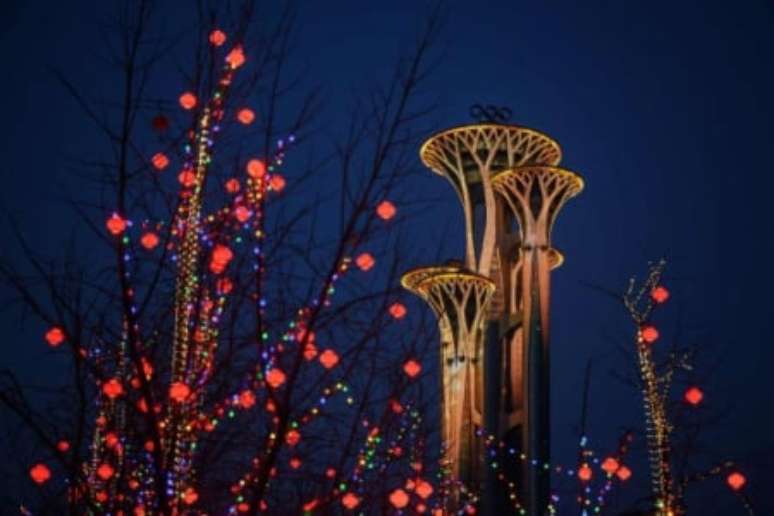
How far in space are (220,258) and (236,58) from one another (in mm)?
923

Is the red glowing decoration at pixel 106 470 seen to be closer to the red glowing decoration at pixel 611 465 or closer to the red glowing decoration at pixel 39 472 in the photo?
the red glowing decoration at pixel 39 472

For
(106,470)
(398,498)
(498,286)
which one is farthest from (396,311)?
(498,286)

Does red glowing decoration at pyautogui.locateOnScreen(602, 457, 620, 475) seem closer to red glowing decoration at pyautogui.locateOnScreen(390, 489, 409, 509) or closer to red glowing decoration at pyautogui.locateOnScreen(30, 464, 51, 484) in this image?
red glowing decoration at pyautogui.locateOnScreen(390, 489, 409, 509)

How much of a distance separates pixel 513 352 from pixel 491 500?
3.82 metres

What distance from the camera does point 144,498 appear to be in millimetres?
4441

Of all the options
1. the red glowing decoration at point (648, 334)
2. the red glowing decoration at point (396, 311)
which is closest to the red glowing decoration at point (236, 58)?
the red glowing decoration at point (396, 311)

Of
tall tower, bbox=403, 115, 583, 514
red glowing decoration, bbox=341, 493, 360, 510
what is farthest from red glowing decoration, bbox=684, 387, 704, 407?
tall tower, bbox=403, 115, 583, 514

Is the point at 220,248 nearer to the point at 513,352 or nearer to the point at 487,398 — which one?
the point at 487,398

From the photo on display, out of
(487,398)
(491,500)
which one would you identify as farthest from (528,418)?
(491,500)

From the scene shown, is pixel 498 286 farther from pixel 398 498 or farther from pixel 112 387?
pixel 112 387

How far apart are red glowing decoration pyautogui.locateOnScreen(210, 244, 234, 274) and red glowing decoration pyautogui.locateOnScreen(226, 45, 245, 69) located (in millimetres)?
838

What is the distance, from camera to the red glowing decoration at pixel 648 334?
380 inches

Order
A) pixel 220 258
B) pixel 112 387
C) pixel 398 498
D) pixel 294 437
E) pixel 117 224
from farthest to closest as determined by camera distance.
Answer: pixel 398 498 < pixel 294 437 < pixel 220 258 < pixel 112 387 < pixel 117 224

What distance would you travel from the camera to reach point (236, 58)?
14.0ft
